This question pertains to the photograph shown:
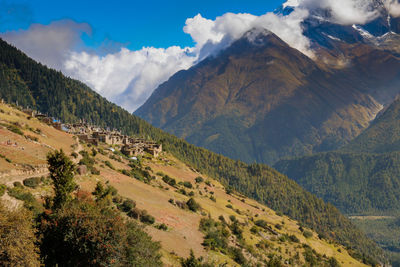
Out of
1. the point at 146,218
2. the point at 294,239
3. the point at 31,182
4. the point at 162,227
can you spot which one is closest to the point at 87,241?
the point at 31,182

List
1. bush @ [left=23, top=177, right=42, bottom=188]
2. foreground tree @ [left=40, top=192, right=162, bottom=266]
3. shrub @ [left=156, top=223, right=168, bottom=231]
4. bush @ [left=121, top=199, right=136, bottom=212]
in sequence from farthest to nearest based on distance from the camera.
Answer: shrub @ [left=156, top=223, right=168, bottom=231] → bush @ [left=121, top=199, right=136, bottom=212] → bush @ [left=23, top=177, right=42, bottom=188] → foreground tree @ [left=40, top=192, right=162, bottom=266]

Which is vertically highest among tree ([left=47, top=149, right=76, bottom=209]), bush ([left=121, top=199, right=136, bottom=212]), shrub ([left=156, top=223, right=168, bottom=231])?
tree ([left=47, top=149, right=76, bottom=209])

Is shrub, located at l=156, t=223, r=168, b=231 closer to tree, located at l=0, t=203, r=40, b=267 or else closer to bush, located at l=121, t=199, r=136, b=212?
bush, located at l=121, t=199, r=136, b=212

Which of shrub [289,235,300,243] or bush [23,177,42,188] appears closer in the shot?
bush [23,177,42,188]

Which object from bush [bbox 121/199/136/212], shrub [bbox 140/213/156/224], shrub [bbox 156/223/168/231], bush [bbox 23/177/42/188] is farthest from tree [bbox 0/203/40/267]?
shrub [bbox 156/223/168/231]

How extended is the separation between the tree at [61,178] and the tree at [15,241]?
30.7 ft

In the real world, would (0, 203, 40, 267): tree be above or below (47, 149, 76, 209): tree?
below

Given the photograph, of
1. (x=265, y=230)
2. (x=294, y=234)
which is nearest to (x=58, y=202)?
(x=265, y=230)

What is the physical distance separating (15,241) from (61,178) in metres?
12.9

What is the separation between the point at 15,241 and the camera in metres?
24.4

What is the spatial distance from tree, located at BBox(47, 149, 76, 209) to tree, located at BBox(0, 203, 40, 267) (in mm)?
9346

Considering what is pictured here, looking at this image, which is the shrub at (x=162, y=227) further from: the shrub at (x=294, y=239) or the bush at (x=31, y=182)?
the shrub at (x=294, y=239)

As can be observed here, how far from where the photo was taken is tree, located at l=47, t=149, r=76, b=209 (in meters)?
35.6

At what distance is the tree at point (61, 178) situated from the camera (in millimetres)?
35594
